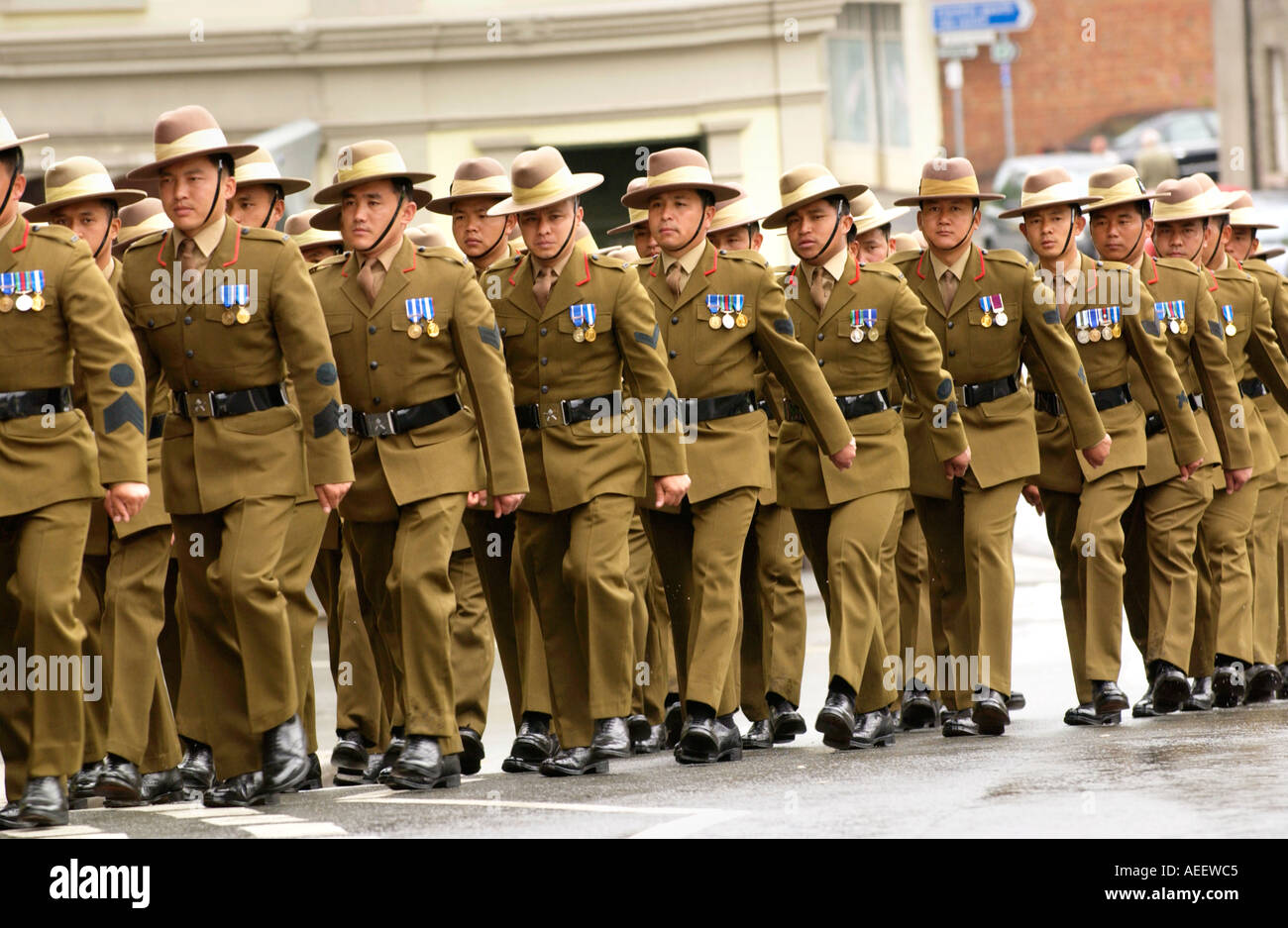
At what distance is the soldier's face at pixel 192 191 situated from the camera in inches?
311

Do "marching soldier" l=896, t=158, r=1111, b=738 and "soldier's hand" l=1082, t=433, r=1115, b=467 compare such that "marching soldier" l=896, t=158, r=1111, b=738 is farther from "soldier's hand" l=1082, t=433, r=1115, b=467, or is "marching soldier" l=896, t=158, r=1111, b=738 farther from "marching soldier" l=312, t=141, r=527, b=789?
"marching soldier" l=312, t=141, r=527, b=789

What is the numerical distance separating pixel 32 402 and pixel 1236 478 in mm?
5814

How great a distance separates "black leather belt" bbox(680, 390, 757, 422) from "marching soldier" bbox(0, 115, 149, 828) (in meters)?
2.45

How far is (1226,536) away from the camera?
438 inches

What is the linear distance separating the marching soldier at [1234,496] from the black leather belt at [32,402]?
18.1ft

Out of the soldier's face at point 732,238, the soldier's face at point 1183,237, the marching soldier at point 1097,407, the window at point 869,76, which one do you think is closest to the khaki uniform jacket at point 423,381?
the marching soldier at point 1097,407

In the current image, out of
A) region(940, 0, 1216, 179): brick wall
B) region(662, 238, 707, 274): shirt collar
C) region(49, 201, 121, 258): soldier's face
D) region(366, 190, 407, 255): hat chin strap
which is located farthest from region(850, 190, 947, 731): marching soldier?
region(940, 0, 1216, 179): brick wall

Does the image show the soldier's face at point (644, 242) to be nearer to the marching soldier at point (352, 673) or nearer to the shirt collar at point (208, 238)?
the marching soldier at point (352, 673)

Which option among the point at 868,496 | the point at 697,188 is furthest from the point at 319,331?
the point at 868,496

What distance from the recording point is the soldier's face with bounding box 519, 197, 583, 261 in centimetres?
889

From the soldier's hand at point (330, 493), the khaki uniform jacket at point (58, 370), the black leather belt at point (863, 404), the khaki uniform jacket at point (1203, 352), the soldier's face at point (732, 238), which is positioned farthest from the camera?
the soldier's face at point (732, 238)

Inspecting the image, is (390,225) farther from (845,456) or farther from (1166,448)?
(1166,448)
